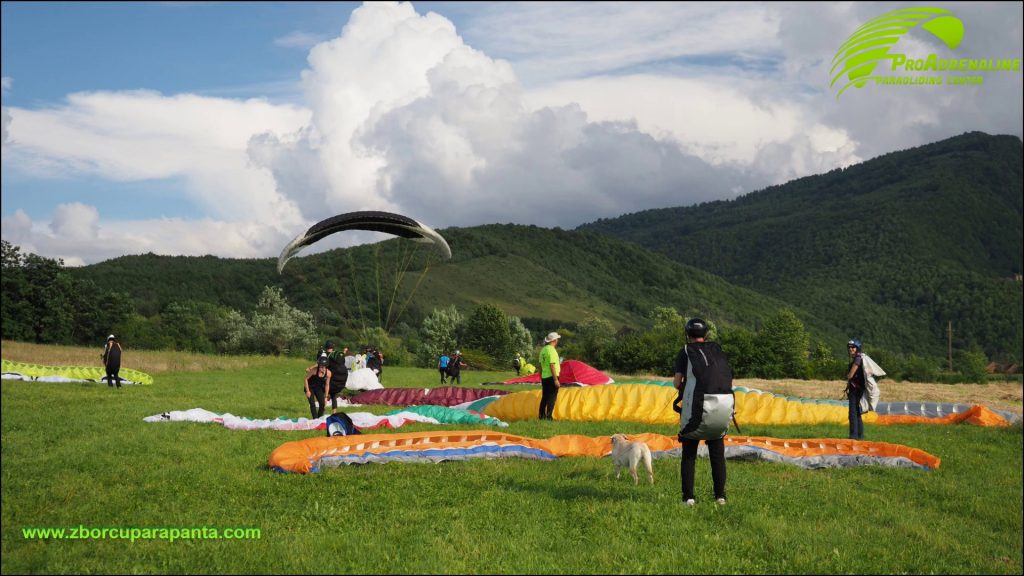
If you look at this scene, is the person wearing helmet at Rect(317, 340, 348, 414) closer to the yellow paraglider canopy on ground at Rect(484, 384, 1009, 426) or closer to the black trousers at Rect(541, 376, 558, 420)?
the yellow paraglider canopy on ground at Rect(484, 384, 1009, 426)

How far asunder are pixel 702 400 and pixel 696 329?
27.3 inches

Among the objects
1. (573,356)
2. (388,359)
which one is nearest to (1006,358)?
(573,356)

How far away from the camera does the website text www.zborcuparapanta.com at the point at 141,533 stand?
5832 mm

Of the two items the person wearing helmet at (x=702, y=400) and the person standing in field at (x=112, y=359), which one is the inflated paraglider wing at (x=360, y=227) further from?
the person wearing helmet at (x=702, y=400)

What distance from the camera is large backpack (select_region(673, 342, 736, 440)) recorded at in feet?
21.3

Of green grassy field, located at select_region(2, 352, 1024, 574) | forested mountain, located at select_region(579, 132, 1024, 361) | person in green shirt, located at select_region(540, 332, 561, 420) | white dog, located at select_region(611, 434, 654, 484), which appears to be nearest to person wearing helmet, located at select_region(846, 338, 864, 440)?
green grassy field, located at select_region(2, 352, 1024, 574)

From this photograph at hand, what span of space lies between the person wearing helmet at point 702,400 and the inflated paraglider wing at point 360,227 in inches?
438

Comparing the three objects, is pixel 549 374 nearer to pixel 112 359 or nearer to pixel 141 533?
pixel 141 533

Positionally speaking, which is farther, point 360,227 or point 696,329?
point 360,227

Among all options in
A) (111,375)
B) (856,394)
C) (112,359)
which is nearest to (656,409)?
(856,394)

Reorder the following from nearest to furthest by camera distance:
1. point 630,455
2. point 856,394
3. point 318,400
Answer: point 630,455
point 856,394
point 318,400

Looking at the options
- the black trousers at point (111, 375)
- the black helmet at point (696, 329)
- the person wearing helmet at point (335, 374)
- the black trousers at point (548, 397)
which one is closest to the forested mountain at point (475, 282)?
the black trousers at point (111, 375)

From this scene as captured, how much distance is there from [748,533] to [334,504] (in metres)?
3.86

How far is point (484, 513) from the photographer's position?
654cm
